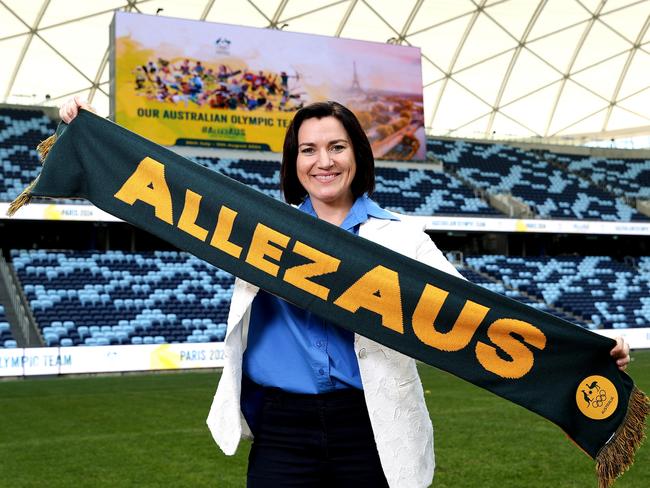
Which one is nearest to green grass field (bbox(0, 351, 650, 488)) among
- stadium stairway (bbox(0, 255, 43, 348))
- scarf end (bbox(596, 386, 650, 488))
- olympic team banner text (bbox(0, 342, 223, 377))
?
olympic team banner text (bbox(0, 342, 223, 377))

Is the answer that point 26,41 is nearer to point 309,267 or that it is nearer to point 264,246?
point 264,246

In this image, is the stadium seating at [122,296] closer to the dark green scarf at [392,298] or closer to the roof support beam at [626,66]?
the dark green scarf at [392,298]

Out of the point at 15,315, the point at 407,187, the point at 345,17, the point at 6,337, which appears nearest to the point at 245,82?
the point at 345,17

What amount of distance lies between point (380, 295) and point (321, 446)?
21.9 inches

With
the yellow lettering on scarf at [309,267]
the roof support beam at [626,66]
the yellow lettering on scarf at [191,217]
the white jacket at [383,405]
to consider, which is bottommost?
the white jacket at [383,405]

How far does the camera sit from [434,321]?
2912 millimetres

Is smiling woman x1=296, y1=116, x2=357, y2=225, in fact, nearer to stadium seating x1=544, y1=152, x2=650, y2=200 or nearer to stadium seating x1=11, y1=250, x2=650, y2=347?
stadium seating x1=11, y1=250, x2=650, y2=347

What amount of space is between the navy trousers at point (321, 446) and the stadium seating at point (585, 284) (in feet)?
88.1

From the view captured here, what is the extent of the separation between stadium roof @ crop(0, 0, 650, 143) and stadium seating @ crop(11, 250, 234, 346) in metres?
7.88

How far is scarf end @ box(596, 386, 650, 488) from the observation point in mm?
2936

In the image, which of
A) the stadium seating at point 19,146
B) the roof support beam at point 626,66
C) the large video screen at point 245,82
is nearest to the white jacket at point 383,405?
the stadium seating at point 19,146

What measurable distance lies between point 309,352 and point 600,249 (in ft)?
129

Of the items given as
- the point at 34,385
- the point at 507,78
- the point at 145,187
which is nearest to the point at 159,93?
the point at 34,385

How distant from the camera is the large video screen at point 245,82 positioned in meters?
27.5
